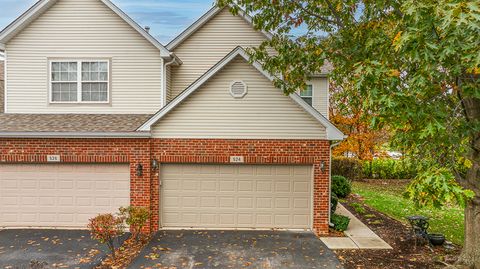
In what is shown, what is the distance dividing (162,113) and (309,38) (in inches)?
195

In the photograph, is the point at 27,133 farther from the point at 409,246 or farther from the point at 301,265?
the point at 409,246

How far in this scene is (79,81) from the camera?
12.9m

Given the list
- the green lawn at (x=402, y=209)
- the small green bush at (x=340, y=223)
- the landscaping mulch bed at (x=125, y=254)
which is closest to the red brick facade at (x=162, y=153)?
the small green bush at (x=340, y=223)

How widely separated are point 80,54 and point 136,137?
396 centimetres

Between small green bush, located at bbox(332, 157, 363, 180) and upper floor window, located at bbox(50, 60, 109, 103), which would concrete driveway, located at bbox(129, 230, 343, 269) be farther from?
small green bush, located at bbox(332, 157, 363, 180)

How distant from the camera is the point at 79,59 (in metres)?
12.9

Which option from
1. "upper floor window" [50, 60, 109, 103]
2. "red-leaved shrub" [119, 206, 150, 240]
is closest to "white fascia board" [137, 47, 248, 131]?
"red-leaved shrub" [119, 206, 150, 240]

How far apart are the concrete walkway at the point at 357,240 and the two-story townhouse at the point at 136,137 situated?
74 centimetres

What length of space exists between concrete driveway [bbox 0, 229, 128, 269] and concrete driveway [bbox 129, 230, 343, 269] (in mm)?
1310

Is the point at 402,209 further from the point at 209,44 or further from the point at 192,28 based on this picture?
the point at 192,28

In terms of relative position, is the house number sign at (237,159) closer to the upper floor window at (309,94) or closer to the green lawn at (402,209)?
the green lawn at (402,209)

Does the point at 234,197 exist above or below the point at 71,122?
below

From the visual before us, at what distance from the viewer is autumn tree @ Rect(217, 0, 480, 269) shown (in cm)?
614

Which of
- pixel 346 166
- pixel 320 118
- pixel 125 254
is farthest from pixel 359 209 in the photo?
pixel 346 166
